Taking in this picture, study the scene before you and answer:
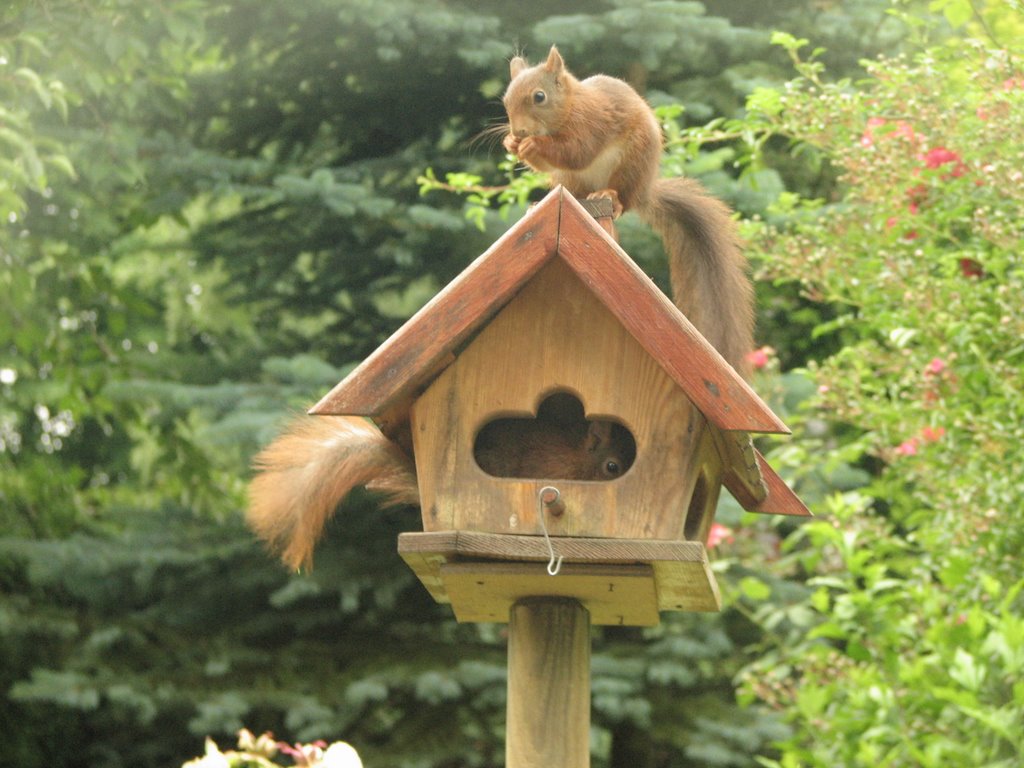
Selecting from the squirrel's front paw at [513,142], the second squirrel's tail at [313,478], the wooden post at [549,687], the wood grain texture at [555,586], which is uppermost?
the squirrel's front paw at [513,142]

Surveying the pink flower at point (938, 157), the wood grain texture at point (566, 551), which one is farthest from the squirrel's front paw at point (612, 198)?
the pink flower at point (938, 157)

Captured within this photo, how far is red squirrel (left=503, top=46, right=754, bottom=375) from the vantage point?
8.32ft

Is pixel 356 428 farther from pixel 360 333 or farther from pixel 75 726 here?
pixel 75 726

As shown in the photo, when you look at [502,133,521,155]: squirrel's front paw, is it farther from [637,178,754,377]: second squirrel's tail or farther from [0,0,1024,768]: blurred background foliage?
[0,0,1024,768]: blurred background foliage

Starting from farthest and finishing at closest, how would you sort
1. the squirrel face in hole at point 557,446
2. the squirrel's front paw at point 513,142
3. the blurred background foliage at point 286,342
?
the blurred background foliage at point 286,342 < the squirrel's front paw at point 513,142 < the squirrel face in hole at point 557,446

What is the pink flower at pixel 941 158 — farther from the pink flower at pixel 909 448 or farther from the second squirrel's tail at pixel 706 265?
the second squirrel's tail at pixel 706 265

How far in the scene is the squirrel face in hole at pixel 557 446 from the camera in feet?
7.78

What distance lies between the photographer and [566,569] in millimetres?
2225

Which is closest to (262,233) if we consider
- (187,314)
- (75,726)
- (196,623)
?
(187,314)

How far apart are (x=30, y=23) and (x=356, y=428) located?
327 centimetres

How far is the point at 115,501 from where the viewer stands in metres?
7.06

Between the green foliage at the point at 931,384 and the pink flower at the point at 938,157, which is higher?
the pink flower at the point at 938,157

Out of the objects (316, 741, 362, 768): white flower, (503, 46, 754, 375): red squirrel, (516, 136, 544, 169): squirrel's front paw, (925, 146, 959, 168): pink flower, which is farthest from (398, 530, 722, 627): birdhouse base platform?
(925, 146, 959, 168): pink flower

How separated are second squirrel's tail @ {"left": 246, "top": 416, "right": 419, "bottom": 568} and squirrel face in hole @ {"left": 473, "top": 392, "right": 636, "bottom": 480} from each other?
19 cm
